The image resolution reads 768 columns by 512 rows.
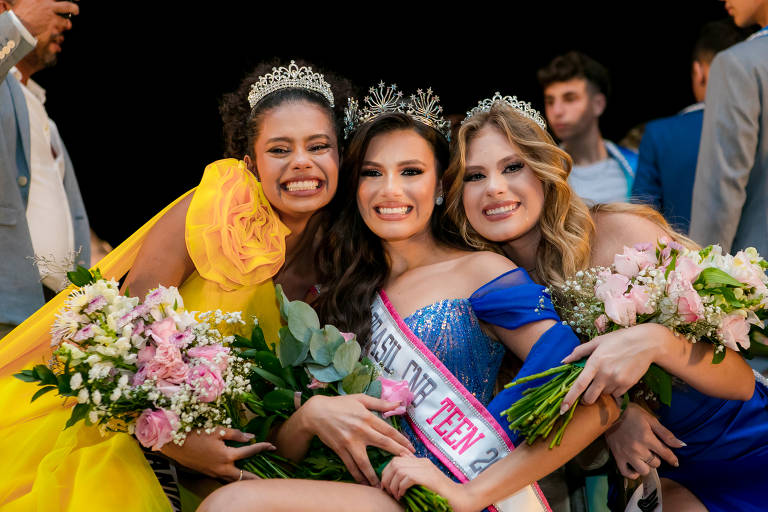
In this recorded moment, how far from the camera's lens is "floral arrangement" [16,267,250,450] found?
1.94m

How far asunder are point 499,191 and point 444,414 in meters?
0.61

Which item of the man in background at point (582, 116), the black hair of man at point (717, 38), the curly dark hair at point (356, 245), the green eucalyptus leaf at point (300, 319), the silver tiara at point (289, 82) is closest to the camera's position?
the green eucalyptus leaf at point (300, 319)

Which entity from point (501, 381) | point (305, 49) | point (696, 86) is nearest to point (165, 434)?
point (501, 381)

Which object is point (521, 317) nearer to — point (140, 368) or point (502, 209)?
point (502, 209)

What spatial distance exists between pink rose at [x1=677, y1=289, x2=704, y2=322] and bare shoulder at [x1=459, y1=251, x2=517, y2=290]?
485 millimetres

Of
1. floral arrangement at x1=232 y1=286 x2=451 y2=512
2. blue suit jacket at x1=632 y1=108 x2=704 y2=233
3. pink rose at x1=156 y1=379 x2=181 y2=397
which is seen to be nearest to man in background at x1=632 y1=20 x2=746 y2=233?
blue suit jacket at x1=632 y1=108 x2=704 y2=233

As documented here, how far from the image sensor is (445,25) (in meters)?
4.54

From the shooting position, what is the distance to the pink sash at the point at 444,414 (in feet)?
7.18

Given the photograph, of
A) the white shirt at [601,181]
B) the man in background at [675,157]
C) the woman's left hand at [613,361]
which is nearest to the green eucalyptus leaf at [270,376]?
the woman's left hand at [613,361]

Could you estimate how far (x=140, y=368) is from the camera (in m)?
1.98

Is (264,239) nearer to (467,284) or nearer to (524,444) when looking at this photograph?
(467,284)

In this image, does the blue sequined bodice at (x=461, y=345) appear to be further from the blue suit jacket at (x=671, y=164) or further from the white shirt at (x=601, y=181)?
the white shirt at (x=601, y=181)

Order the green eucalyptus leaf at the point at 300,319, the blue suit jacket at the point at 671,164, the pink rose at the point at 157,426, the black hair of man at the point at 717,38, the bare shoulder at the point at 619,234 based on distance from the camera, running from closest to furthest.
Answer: the pink rose at the point at 157,426 < the green eucalyptus leaf at the point at 300,319 < the bare shoulder at the point at 619,234 < the blue suit jacket at the point at 671,164 < the black hair of man at the point at 717,38

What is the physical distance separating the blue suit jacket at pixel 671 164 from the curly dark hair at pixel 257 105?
148cm
